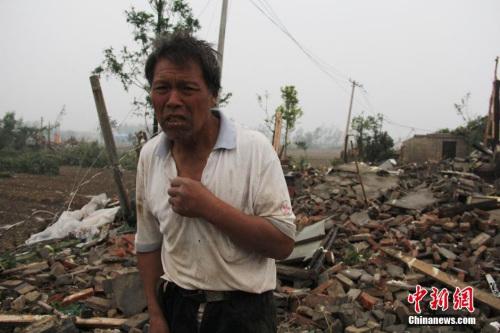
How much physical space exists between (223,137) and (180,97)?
0.72 ft

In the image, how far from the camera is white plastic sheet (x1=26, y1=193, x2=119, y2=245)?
22.0 ft

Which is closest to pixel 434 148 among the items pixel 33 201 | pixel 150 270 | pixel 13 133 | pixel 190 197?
pixel 33 201

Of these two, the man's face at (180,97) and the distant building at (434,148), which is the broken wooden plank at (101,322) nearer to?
the man's face at (180,97)

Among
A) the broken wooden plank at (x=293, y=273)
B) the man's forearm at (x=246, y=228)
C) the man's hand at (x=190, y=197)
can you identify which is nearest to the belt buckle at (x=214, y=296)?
the man's forearm at (x=246, y=228)

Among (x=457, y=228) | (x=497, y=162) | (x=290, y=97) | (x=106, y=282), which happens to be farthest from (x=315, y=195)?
(x=290, y=97)

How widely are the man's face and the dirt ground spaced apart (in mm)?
5621

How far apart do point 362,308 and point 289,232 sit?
358 cm

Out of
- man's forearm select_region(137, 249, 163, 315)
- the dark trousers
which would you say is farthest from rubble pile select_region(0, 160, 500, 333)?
the dark trousers

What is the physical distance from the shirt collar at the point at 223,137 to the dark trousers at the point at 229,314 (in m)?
0.56

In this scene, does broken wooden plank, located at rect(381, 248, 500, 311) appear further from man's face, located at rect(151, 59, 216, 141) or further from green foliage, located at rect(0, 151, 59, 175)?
green foliage, located at rect(0, 151, 59, 175)

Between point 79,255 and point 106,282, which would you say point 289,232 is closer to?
point 106,282

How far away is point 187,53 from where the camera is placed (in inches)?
54.4

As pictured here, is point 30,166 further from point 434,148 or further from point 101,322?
point 434,148

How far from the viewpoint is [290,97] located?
62.3 feet
